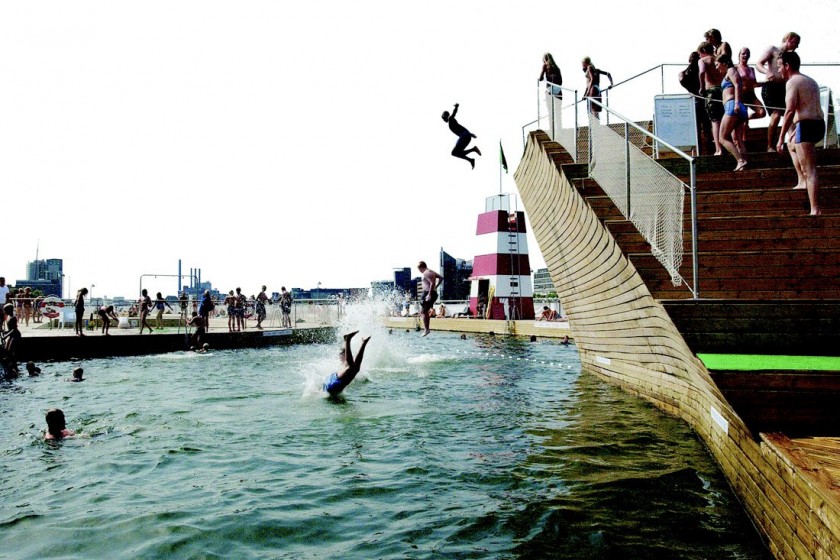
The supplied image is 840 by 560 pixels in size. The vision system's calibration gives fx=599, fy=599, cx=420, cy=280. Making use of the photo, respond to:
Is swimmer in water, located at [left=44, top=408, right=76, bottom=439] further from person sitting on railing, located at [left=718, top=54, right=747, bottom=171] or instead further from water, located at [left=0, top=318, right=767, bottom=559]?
person sitting on railing, located at [left=718, top=54, right=747, bottom=171]

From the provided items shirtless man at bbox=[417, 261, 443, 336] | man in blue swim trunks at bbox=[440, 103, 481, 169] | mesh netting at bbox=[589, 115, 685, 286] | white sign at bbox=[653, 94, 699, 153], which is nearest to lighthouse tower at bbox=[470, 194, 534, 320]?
shirtless man at bbox=[417, 261, 443, 336]

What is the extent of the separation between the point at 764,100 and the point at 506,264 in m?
27.6

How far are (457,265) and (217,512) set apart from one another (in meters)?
87.0

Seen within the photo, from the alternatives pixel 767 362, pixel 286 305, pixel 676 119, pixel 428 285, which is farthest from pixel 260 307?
pixel 767 362

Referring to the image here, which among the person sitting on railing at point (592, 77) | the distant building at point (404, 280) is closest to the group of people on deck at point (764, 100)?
the person sitting on railing at point (592, 77)

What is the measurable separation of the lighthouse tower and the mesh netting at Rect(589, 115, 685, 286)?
27.7 meters

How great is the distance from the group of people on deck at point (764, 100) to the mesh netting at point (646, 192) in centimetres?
192

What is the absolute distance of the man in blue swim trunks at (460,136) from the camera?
48.5ft

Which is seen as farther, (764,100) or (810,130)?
(764,100)

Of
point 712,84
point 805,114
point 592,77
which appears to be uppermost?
point 592,77

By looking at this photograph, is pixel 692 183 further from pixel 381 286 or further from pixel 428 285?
pixel 381 286

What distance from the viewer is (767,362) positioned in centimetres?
546

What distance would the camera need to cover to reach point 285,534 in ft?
16.9

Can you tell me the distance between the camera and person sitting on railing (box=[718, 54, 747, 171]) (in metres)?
10.1
